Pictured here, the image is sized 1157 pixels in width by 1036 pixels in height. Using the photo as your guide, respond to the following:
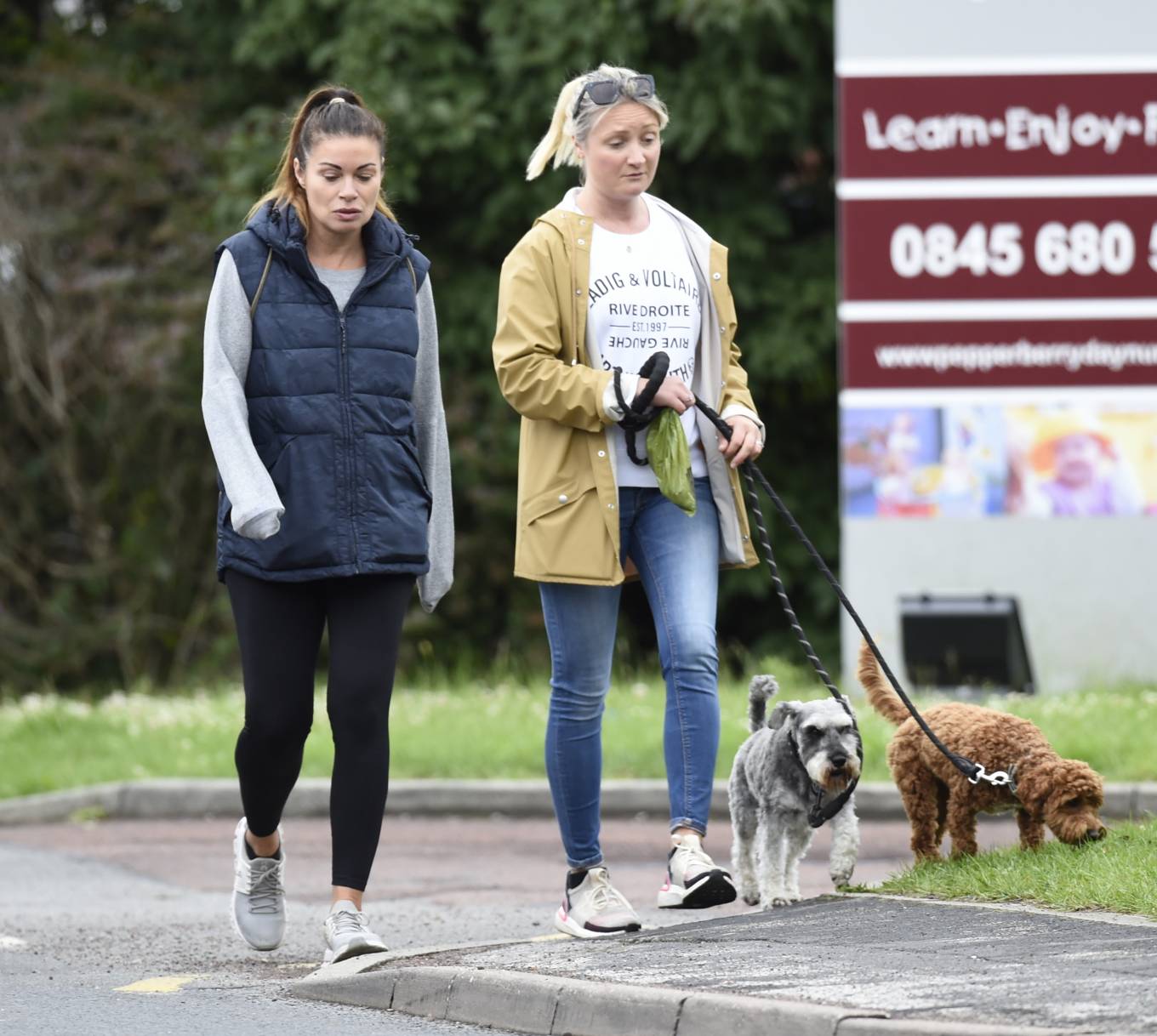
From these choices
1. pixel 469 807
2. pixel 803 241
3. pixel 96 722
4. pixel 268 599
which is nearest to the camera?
pixel 268 599

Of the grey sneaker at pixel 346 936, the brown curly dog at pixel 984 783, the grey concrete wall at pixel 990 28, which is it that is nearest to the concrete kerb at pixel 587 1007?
the grey sneaker at pixel 346 936

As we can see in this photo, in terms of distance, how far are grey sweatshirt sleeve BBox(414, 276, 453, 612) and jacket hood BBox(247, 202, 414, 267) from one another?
13 cm

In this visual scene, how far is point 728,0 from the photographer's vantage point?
618 inches

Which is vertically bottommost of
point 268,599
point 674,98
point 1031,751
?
point 1031,751

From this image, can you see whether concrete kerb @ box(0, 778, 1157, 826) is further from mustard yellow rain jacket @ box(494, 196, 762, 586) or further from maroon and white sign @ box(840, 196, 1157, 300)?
maroon and white sign @ box(840, 196, 1157, 300)

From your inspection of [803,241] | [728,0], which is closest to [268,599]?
[728,0]

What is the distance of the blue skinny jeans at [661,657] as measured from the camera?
5629 millimetres

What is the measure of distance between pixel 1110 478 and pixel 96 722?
20.3 feet

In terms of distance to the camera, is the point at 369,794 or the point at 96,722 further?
the point at 96,722

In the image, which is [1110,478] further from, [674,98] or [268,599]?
[268,599]

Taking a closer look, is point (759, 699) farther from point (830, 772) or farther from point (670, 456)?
point (670, 456)

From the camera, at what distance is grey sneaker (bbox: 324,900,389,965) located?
5355 mm

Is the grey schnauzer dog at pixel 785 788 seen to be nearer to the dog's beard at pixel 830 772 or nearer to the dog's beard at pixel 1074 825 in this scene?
the dog's beard at pixel 830 772

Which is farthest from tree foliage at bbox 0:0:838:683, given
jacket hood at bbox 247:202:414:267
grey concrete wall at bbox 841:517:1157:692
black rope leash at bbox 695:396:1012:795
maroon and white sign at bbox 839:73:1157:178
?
black rope leash at bbox 695:396:1012:795
